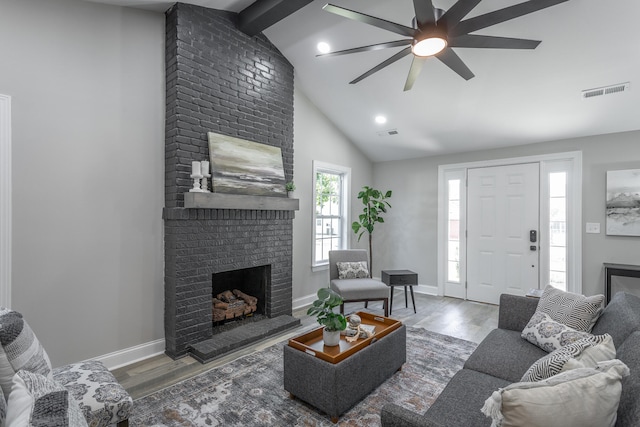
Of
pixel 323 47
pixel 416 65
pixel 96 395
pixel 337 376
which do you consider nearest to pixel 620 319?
pixel 337 376

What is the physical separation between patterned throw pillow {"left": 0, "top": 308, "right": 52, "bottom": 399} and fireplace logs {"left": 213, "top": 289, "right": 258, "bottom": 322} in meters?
2.13

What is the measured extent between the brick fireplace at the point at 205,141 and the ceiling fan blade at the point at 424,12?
214cm

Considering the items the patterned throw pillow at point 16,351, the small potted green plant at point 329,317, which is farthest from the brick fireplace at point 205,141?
the patterned throw pillow at point 16,351


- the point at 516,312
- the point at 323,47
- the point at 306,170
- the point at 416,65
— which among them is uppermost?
the point at 323,47

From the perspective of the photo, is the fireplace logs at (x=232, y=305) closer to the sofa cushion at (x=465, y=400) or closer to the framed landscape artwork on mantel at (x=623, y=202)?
the sofa cushion at (x=465, y=400)

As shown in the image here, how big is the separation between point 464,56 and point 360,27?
43.6 inches

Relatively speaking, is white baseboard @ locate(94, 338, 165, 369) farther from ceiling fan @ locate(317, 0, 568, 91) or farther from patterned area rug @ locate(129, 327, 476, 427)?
ceiling fan @ locate(317, 0, 568, 91)

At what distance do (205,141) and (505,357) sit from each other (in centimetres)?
309

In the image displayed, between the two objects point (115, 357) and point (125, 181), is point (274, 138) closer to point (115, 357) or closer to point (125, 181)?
point (125, 181)

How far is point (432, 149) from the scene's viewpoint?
5.14 meters

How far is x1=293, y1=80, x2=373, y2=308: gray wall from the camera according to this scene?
455 cm

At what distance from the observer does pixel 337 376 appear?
201 cm

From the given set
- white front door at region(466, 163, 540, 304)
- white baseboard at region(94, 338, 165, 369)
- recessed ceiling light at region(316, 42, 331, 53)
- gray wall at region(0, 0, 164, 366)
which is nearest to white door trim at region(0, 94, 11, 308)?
gray wall at region(0, 0, 164, 366)

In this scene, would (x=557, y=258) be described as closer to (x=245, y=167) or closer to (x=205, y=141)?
(x=245, y=167)
